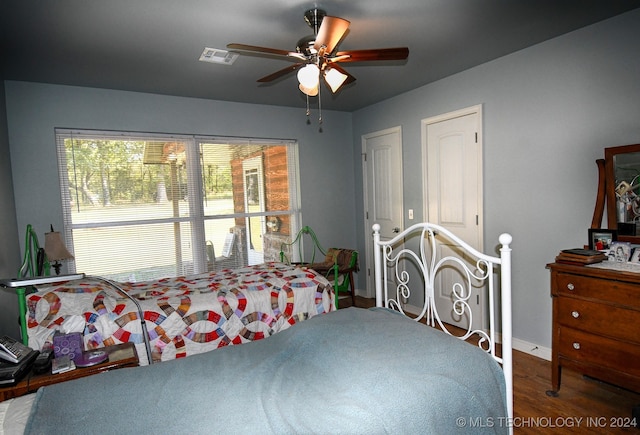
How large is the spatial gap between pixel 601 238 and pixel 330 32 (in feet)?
7.22

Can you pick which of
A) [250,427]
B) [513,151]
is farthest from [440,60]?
[250,427]

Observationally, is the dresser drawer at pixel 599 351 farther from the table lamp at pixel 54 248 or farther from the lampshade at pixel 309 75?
the table lamp at pixel 54 248

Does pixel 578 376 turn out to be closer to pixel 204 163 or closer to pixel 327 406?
pixel 327 406

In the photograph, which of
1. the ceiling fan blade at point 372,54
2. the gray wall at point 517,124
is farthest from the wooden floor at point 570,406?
the ceiling fan blade at point 372,54

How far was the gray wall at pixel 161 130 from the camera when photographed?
3176mm

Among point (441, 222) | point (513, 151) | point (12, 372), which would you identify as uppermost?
point (513, 151)

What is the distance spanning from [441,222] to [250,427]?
3.07 meters

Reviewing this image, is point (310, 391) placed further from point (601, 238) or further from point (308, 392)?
point (601, 238)

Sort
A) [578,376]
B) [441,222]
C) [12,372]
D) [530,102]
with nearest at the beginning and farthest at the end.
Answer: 1. [12,372]
2. [578,376]
3. [530,102]
4. [441,222]

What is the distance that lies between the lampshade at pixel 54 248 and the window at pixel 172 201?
1.67 ft

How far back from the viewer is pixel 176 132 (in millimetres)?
3844

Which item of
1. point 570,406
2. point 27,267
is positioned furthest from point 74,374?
point 570,406

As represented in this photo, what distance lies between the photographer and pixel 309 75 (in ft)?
6.78

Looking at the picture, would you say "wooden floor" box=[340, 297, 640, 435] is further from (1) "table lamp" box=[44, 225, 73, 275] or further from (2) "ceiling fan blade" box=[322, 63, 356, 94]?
(1) "table lamp" box=[44, 225, 73, 275]
